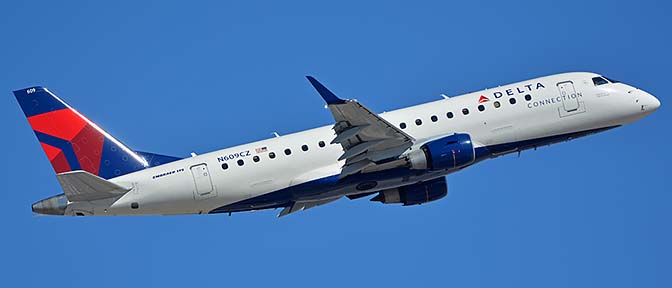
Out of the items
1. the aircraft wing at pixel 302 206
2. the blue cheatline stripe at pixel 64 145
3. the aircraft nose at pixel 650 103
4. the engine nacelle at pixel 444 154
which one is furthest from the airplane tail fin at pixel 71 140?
the aircraft nose at pixel 650 103

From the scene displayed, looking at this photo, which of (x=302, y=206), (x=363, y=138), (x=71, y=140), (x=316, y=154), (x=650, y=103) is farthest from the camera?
(x=650, y=103)

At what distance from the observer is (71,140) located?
60.1 metres

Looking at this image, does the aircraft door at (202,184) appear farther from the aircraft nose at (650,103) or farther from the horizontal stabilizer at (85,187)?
the aircraft nose at (650,103)

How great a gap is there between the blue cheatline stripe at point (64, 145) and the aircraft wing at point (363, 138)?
13316 millimetres

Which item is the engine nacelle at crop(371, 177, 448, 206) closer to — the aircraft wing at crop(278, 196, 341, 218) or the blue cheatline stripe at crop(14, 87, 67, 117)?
the aircraft wing at crop(278, 196, 341, 218)

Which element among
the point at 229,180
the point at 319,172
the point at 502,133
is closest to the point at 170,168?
the point at 229,180

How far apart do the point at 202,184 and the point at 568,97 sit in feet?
64.5

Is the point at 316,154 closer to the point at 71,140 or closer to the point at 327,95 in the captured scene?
the point at 327,95

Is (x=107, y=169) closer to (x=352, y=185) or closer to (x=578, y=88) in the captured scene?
(x=352, y=185)

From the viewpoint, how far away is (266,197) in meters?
59.6

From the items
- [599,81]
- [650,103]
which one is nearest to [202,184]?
[599,81]

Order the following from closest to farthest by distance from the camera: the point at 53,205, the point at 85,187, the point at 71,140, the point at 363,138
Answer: the point at 85,187 → the point at 53,205 → the point at 363,138 → the point at 71,140

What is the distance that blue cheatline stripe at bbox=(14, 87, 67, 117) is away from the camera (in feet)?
198

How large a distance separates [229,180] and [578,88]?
1912cm
